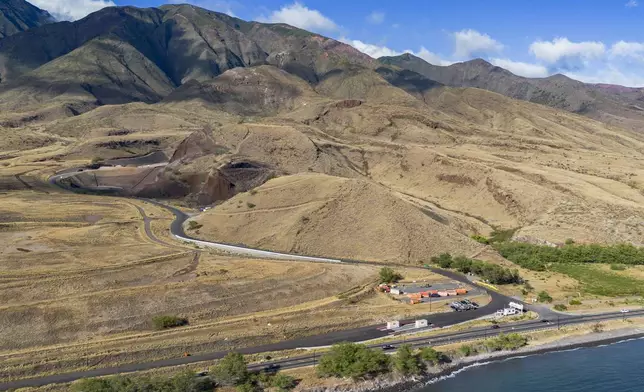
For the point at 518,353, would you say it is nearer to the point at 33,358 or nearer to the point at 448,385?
the point at 448,385

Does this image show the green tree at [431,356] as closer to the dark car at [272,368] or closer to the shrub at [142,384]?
the dark car at [272,368]

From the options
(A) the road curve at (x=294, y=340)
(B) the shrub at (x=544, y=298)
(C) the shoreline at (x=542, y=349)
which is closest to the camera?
(A) the road curve at (x=294, y=340)

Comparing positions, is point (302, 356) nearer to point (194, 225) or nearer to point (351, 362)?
point (351, 362)

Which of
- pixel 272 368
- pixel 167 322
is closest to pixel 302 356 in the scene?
pixel 272 368

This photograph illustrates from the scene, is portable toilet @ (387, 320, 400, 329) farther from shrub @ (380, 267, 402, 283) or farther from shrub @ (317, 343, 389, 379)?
shrub @ (380, 267, 402, 283)

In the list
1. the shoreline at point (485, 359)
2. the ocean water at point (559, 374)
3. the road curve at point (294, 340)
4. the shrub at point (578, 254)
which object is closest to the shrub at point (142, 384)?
the road curve at point (294, 340)

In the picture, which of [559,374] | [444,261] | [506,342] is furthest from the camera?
[444,261]

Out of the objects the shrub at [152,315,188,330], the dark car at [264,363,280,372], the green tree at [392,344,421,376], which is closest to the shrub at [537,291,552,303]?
the green tree at [392,344,421,376]

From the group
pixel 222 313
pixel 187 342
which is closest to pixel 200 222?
pixel 222 313
